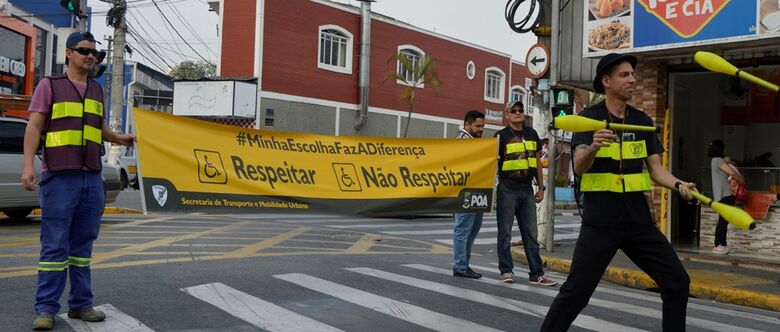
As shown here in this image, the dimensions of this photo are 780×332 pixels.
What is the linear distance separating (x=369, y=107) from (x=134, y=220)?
1943 cm

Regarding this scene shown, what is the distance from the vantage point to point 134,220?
14.3 meters

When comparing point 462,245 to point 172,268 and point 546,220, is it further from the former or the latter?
point 546,220

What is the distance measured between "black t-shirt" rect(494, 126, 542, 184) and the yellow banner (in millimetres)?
226

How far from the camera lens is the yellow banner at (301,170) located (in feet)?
21.8

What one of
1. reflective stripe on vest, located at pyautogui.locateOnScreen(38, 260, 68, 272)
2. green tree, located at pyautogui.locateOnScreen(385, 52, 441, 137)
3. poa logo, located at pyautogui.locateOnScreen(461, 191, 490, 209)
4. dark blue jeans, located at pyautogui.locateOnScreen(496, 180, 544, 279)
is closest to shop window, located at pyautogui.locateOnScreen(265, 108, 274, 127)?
green tree, located at pyautogui.locateOnScreen(385, 52, 441, 137)

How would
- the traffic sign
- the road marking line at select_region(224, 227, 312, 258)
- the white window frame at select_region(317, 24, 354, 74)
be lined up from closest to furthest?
the road marking line at select_region(224, 227, 312, 258), the traffic sign, the white window frame at select_region(317, 24, 354, 74)

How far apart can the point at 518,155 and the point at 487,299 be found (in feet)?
6.16

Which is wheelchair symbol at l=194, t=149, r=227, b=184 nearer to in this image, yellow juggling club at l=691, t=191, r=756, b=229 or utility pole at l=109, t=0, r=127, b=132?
yellow juggling club at l=691, t=191, r=756, b=229

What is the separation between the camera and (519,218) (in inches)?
314

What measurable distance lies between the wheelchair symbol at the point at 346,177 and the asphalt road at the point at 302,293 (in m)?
0.93

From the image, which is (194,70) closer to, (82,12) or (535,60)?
(82,12)

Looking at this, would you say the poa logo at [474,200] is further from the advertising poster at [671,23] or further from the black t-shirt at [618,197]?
the advertising poster at [671,23]

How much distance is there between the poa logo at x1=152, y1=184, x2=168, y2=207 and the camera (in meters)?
6.57

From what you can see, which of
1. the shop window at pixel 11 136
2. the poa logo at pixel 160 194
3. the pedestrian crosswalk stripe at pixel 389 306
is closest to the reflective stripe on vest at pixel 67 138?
the poa logo at pixel 160 194
